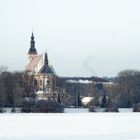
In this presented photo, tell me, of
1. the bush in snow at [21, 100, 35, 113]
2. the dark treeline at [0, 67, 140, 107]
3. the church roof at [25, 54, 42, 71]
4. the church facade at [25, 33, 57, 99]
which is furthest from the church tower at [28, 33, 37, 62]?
the bush in snow at [21, 100, 35, 113]

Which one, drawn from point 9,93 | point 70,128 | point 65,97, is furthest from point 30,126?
point 65,97

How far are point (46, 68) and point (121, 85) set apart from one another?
4444 cm

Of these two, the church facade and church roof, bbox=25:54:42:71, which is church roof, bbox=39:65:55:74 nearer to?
the church facade

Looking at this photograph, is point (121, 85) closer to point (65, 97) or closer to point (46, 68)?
point (65, 97)

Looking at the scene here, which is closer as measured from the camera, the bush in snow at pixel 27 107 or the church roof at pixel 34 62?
the bush in snow at pixel 27 107

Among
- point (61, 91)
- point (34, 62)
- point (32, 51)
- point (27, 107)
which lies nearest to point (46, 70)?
point (34, 62)

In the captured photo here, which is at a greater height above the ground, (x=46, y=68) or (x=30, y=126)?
(x=46, y=68)

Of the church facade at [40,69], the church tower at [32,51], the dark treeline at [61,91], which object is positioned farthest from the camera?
the church tower at [32,51]

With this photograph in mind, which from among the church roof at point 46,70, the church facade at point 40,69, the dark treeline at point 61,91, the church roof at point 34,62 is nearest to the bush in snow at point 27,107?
the dark treeline at point 61,91

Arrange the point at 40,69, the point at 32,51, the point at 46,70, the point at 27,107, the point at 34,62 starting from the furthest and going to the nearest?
the point at 32,51
the point at 34,62
the point at 40,69
the point at 46,70
the point at 27,107

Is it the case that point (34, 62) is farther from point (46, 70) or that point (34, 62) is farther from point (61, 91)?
point (61, 91)

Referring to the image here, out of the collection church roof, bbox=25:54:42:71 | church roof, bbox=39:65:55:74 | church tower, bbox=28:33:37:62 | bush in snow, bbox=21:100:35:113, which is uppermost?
church tower, bbox=28:33:37:62

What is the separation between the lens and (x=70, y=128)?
29750 millimetres

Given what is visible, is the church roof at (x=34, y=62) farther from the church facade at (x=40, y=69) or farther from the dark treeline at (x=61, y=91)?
the dark treeline at (x=61, y=91)
